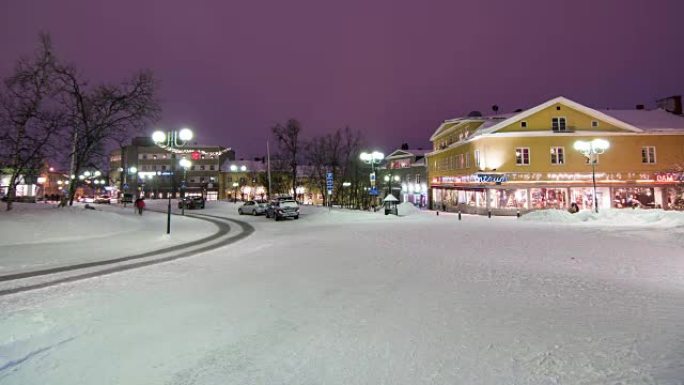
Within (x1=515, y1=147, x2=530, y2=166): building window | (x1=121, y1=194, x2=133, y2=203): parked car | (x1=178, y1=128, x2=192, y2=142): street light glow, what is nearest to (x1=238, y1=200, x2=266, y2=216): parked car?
(x1=178, y1=128, x2=192, y2=142): street light glow

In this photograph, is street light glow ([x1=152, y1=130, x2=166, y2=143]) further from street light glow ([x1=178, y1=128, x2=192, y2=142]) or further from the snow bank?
the snow bank

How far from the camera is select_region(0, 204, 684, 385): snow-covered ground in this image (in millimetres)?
4586

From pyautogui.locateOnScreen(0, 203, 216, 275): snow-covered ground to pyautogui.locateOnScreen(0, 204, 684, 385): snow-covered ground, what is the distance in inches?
165

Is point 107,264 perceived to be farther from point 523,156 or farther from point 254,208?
point 523,156

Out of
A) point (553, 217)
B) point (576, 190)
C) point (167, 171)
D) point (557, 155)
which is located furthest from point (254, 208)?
point (167, 171)

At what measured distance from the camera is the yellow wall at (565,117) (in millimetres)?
40031

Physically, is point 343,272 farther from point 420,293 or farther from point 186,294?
point 186,294

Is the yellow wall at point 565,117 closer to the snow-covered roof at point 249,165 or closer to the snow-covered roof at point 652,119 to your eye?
the snow-covered roof at point 652,119

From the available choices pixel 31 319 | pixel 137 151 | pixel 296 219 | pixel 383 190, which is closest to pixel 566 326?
pixel 31 319

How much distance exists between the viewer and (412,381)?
4.32 m

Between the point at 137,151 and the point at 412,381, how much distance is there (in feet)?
381

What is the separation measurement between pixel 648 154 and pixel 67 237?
4901 cm

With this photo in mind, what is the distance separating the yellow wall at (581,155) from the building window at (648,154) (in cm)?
35

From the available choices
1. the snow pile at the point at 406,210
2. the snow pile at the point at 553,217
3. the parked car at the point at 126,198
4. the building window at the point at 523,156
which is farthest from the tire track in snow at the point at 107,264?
the parked car at the point at 126,198
